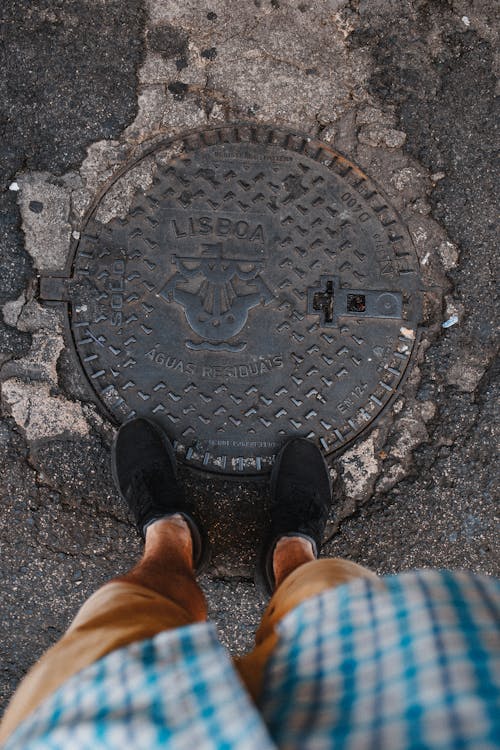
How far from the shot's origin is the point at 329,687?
102cm

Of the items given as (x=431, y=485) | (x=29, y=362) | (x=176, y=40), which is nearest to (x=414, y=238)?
(x=431, y=485)

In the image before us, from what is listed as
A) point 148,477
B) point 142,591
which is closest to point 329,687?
point 142,591

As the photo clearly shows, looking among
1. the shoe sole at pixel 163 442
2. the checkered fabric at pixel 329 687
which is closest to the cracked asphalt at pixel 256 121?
the shoe sole at pixel 163 442

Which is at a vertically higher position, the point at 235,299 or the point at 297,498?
the point at 235,299

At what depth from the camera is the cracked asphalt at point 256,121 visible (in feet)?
7.13

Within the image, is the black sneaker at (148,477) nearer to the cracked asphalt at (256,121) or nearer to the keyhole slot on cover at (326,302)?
the cracked asphalt at (256,121)

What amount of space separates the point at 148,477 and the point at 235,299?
0.72 m

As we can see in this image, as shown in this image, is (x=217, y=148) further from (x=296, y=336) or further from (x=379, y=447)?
(x=379, y=447)

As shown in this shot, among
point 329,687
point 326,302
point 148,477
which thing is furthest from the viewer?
point 326,302

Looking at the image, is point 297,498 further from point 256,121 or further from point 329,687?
point 256,121

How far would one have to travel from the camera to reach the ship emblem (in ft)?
7.04

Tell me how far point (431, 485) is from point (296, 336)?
0.78 meters

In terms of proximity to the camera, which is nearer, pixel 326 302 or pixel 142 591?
pixel 142 591

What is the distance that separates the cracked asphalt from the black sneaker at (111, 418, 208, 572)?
0.11 meters
